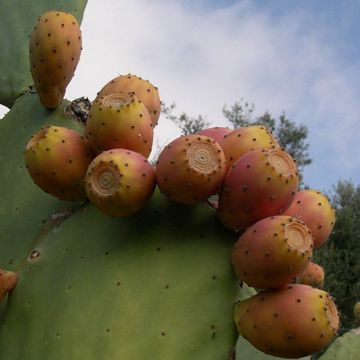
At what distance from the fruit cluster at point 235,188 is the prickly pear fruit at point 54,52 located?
0.15 m

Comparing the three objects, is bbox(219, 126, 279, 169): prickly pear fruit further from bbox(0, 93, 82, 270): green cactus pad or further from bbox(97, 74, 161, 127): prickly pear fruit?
bbox(0, 93, 82, 270): green cactus pad

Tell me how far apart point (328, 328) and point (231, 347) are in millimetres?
161

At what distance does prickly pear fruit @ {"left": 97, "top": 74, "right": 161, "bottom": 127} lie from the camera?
132 centimetres

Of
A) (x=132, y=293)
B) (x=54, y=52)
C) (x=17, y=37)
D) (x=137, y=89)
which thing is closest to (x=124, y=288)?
(x=132, y=293)

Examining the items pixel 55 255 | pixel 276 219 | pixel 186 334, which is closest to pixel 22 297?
pixel 55 255

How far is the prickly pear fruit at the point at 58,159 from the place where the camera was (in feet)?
3.90

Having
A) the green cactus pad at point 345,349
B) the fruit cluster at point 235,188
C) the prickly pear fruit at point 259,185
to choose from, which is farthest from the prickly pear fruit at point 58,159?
the green cactus pad at point 345,349

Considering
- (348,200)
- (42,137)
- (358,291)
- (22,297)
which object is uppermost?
(42,137)

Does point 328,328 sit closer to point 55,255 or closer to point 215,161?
point 215,161

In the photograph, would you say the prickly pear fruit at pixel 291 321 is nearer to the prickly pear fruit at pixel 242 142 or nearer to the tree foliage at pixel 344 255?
the prickly pear fruit at pixel 242 142

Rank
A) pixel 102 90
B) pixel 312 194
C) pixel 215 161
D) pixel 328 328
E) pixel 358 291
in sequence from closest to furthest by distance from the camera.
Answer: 1. pixel 328 328
2. pixel 215 161
3. pixel 312 194
4. pixel 102 90
5. pixel 358 291

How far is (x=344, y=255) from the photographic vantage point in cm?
1093

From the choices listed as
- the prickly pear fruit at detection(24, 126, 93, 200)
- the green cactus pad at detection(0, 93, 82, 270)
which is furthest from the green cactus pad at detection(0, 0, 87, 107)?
the prickly pear fruit at detection(24, 126, 93, 200)

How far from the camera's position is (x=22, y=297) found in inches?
48.8
